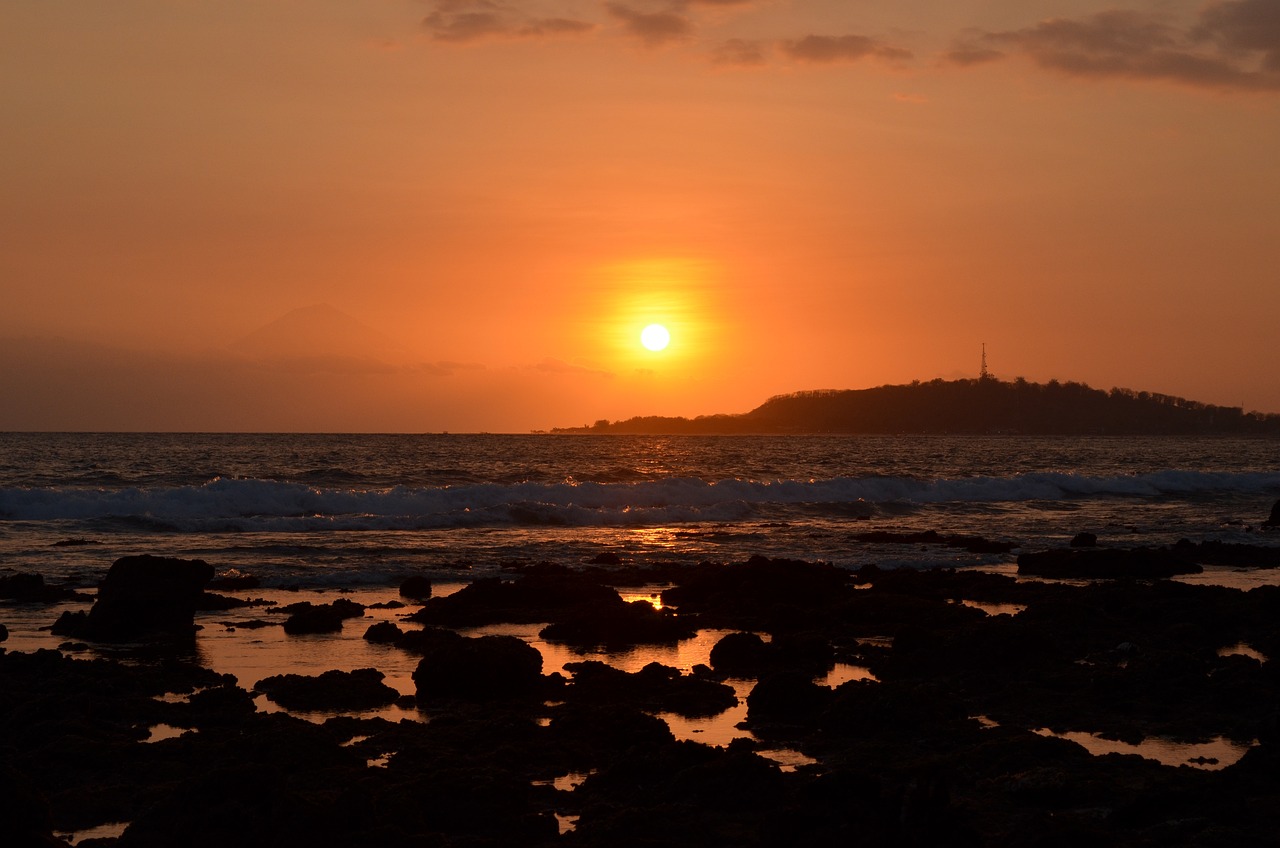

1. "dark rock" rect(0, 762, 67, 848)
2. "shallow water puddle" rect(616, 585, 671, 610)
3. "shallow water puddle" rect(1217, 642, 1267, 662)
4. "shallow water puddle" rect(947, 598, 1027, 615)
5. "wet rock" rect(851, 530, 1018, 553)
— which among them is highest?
"dark rock" rect(0, 762, 67, 848)

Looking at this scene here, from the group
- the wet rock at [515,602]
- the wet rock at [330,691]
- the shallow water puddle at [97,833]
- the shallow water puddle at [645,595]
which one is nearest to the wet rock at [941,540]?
the shallow water puddle at [645,595]

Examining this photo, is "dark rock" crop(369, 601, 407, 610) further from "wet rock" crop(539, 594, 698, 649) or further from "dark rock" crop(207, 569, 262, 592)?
"wet rock" crop(539, 594, 698, 649)

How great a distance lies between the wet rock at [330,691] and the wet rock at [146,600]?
187 inches

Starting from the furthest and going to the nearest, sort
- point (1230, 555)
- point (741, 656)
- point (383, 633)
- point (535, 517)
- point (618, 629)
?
1. point (535, 517)
2. point (1230, 555)
3. point (618, 629)
4. point (383, 633)
5. point (741, 656)

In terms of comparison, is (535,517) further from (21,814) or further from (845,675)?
(21,814)

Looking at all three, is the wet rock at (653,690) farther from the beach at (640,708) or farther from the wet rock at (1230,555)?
the wet rock at (1230,555)

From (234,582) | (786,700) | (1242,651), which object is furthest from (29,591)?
(1242,651)

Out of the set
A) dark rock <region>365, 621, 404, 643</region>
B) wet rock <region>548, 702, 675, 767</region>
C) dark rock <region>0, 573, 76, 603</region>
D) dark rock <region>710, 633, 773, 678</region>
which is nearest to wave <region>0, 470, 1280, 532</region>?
dark rock <region>0, 573, 76, 603</region>

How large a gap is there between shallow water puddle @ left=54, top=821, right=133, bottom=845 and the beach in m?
0.03

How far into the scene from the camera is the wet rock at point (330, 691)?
40.5 feet

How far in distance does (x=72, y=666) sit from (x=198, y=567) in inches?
195

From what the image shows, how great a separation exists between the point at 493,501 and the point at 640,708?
124 ft

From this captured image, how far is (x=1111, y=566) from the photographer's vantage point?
84.4 feet

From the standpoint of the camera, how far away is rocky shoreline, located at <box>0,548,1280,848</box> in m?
7.77
